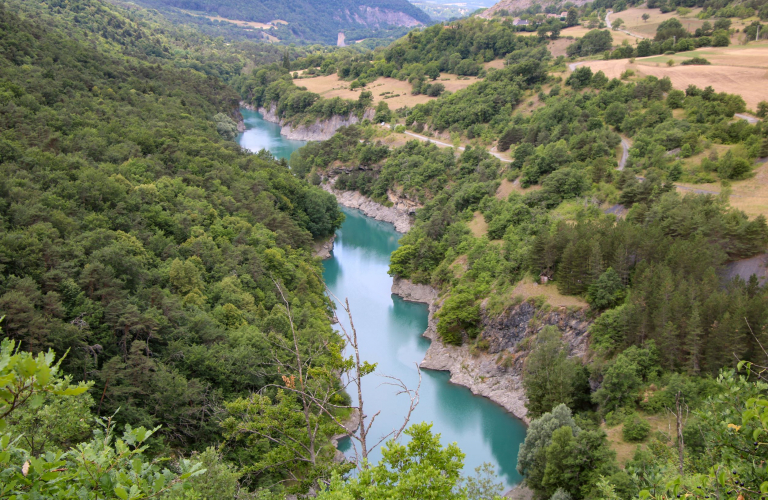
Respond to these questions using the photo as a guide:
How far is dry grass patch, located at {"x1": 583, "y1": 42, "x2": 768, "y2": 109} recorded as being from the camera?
39969mm

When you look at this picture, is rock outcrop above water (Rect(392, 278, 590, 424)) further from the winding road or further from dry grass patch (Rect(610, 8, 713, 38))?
dry grass patch (Rect(610, 8, 713, 38))

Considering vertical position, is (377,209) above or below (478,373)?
above

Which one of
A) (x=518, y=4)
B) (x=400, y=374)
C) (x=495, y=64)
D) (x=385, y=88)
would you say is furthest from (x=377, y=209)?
(x=518, y=4)

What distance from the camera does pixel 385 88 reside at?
75.5 m

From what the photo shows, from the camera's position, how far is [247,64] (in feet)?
388

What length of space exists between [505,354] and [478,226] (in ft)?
41.4

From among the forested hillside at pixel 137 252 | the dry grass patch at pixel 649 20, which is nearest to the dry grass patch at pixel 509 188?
the forested hillside at pixel 137 252

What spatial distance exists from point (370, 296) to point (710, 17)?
5317 cm

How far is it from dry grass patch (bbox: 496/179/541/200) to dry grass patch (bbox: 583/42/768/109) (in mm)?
15965

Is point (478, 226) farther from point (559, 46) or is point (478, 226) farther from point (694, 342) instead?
point (559, 46)

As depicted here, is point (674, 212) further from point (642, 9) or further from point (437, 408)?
point (642, 9)

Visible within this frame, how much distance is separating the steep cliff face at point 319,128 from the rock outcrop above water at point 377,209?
15060 millimetres

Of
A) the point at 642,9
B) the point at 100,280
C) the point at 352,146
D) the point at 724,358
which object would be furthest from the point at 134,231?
the point at 642,9

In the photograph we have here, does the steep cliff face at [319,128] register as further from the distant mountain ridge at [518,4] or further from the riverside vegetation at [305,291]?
the distant mountain ridge at [518,4]
